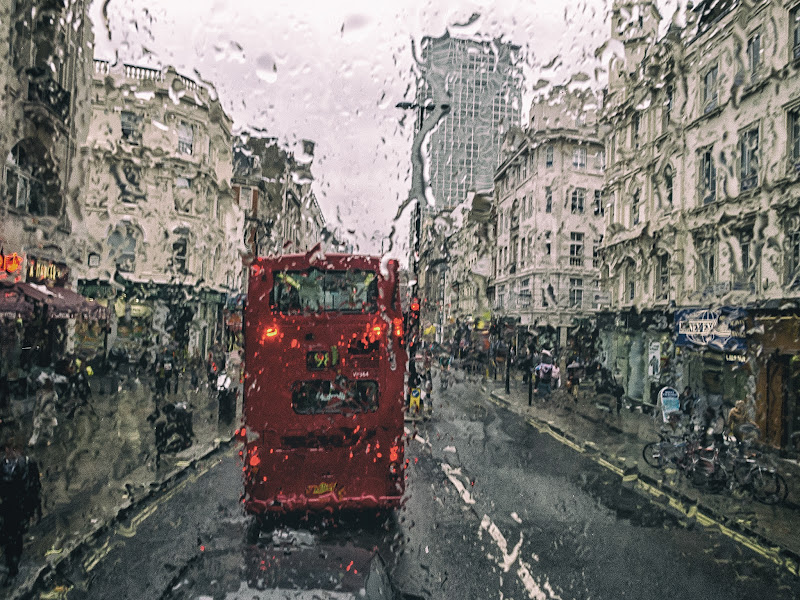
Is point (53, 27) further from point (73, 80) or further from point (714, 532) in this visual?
point (714, 532)

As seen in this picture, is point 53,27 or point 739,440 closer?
point 739,440

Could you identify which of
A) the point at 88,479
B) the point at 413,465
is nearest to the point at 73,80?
the point at 88,479

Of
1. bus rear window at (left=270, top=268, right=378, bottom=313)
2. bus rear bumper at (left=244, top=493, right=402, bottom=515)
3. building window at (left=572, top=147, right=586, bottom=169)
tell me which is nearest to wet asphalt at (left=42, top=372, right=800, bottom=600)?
bus rear bumper at (left=244, top=493, right=402, bottom=515)

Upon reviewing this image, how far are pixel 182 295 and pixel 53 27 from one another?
17.3 meters

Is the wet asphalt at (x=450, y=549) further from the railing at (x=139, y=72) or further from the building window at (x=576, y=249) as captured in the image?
the building window at (x=576, y=249)

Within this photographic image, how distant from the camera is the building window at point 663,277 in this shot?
761 inches

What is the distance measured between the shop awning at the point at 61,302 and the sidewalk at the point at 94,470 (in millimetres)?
2660

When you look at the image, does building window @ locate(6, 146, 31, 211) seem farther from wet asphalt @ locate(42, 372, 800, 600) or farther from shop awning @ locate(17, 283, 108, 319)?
wet asphalt @ locate(42, 372, 800, 600)

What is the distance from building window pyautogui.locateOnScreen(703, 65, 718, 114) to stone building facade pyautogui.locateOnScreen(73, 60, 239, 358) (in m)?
24.9

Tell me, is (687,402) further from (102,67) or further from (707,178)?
(102,67)

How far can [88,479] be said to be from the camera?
29.1 feet

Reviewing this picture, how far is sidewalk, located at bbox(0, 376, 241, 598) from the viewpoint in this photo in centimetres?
622

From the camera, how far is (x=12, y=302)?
1173 cm

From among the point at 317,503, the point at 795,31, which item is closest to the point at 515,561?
the point at 317,503
